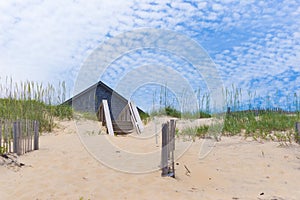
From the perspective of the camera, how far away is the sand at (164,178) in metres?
4.41

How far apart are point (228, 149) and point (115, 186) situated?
14.0 feet

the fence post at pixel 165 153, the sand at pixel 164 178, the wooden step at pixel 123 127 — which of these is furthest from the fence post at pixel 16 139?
the wooden step at pixel 123 127

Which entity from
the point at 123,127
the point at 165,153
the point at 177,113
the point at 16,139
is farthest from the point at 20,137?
the point at 177,113

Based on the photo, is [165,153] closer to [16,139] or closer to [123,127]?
[16,139]

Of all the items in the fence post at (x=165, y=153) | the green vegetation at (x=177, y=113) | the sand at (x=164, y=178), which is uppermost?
the green vegetation at (x=177, y=113)

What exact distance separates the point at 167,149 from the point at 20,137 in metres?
3.36

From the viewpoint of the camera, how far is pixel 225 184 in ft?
17.5

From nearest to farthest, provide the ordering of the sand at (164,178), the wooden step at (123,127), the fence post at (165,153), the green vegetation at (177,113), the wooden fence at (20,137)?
1. the sand at (164,178)
2. the fence post at (165,153)
3. the wooden fence at (20,137)
4. the wooden step at (123,127)
5. the green vegetation at (177,113)

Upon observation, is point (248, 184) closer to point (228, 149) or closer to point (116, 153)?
point (228, 149)

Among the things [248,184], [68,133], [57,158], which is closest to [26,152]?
[57,158]

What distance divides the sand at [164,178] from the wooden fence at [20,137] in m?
0.23

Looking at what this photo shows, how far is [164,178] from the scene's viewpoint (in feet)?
16.6

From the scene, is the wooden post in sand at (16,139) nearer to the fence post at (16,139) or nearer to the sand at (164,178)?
the fence post at (16,139)

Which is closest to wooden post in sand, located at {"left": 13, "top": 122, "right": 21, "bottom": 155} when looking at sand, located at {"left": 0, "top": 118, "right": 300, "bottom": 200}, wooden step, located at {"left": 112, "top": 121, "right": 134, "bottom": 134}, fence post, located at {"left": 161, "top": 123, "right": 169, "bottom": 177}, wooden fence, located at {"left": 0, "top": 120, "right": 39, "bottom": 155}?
wooden fence, located at {"left": 0, "top": 120, "right": 39, "bottom": 155}
